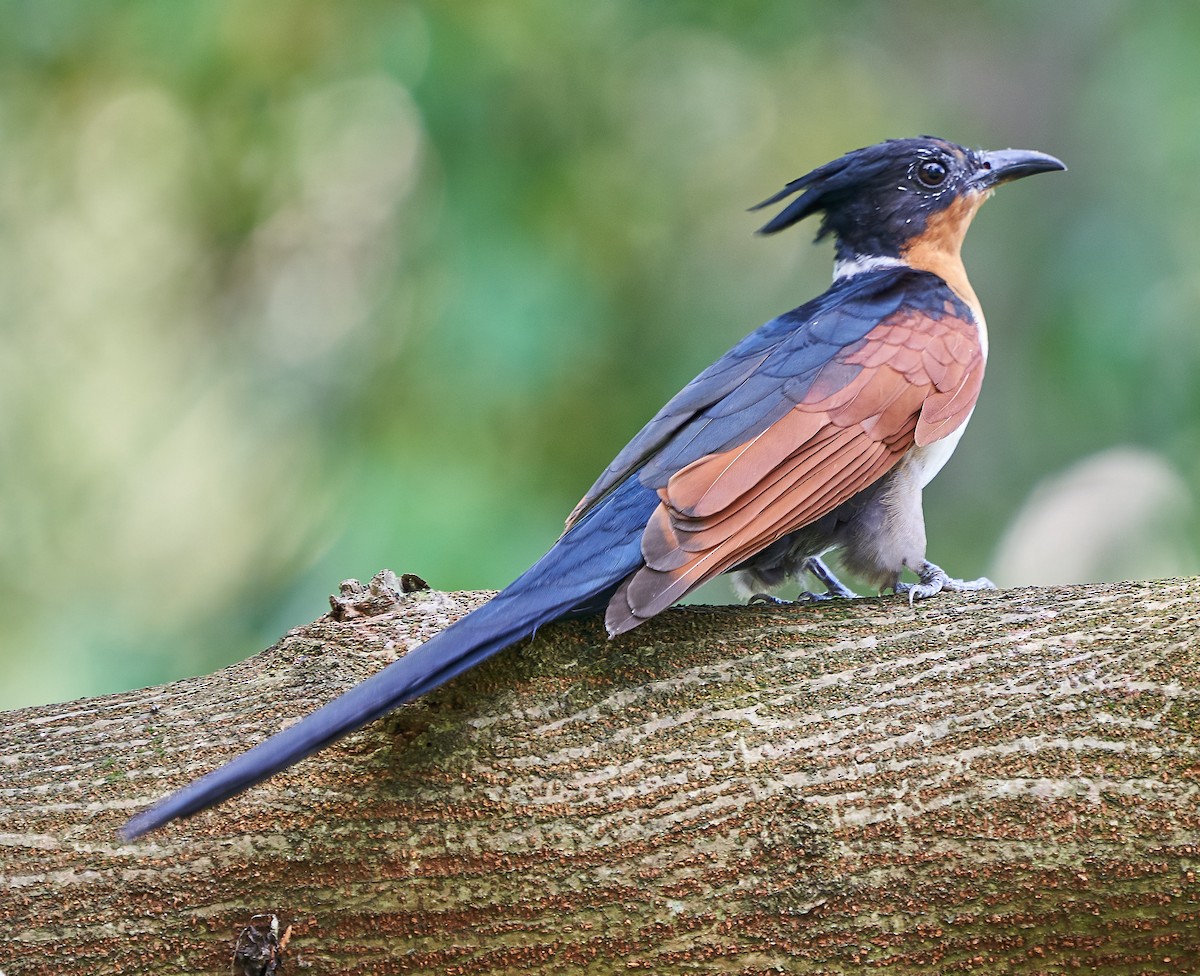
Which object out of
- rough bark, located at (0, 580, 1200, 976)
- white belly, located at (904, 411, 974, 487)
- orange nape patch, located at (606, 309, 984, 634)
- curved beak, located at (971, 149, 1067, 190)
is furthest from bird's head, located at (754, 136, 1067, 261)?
rough bark, located at (0, 580, 1200, 976)

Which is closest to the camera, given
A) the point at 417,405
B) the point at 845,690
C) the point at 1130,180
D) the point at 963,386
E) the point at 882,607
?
the point at 845,690

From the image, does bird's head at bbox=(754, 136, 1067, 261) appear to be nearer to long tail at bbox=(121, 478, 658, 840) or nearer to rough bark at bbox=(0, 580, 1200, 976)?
long tail at bbox=(121, 478, 658, 840)

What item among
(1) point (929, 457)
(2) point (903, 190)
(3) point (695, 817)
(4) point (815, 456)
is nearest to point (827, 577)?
(1) point (929, 457)

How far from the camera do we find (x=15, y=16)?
419 cm

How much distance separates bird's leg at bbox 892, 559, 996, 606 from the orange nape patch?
0.73 ft

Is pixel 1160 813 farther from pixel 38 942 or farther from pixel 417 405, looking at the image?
pixel 417 405

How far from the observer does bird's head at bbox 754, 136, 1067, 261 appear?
9.47ft

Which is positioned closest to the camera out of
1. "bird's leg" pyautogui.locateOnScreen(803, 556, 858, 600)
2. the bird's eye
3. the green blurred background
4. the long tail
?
the long tail

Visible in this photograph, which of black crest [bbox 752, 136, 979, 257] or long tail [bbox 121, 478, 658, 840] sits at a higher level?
black crest [bbox 752, 136, 979, 257]

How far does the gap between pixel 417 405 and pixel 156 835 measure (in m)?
2.37

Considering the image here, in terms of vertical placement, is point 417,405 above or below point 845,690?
above

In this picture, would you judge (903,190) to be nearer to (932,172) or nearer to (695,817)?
(932,172)

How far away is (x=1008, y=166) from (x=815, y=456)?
1273 mm

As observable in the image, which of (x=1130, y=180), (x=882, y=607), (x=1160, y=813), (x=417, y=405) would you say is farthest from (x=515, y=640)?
(x=1130, y=180)
